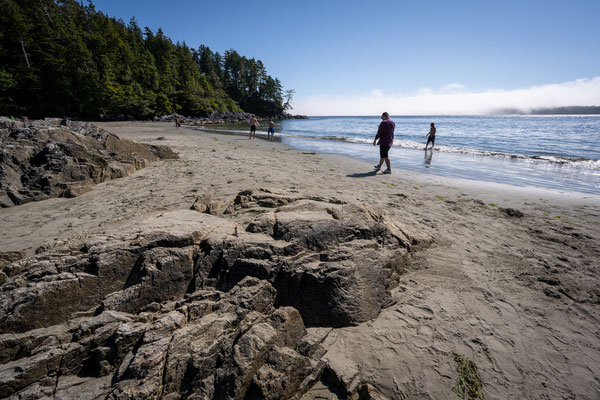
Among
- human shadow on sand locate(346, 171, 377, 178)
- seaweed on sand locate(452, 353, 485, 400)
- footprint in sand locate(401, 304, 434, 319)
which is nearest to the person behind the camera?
seaweed on sand locate(452, 353, 485, 400)

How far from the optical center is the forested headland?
39250 mm

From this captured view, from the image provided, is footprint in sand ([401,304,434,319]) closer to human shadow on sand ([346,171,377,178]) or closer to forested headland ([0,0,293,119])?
human shadow on sand ([346,171,377,178])

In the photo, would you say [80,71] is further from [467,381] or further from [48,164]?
[467,381]

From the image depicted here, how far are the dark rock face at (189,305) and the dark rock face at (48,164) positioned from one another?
18.4 ft

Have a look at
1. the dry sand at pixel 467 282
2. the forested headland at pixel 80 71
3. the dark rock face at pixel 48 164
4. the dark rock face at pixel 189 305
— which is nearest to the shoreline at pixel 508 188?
the dry sand at pixel 467 282

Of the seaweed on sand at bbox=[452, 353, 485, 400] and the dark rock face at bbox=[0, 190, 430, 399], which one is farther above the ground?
the dark rock face at bbox=[0, 190, 430, 399]

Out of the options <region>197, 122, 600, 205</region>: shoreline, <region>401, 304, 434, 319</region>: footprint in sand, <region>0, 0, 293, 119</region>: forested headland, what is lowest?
<region>401, 304, 434, 319</region>: footprint in sand

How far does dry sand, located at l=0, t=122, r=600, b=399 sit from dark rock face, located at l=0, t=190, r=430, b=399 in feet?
1.88

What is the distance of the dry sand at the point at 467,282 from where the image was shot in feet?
8.88

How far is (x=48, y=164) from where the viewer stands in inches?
292

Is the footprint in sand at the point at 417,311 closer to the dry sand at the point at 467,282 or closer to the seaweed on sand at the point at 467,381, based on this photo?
the dry sand at the point at 467,282

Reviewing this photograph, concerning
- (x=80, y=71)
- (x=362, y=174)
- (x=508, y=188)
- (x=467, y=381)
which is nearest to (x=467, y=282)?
(x=467, y=381)

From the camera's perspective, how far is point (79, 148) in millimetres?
8086

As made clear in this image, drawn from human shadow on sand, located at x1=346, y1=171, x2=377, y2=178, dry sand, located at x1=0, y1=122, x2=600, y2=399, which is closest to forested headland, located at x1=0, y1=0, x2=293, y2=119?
dry sand, located at x1=0, y1=122, x2=600, y2=399
